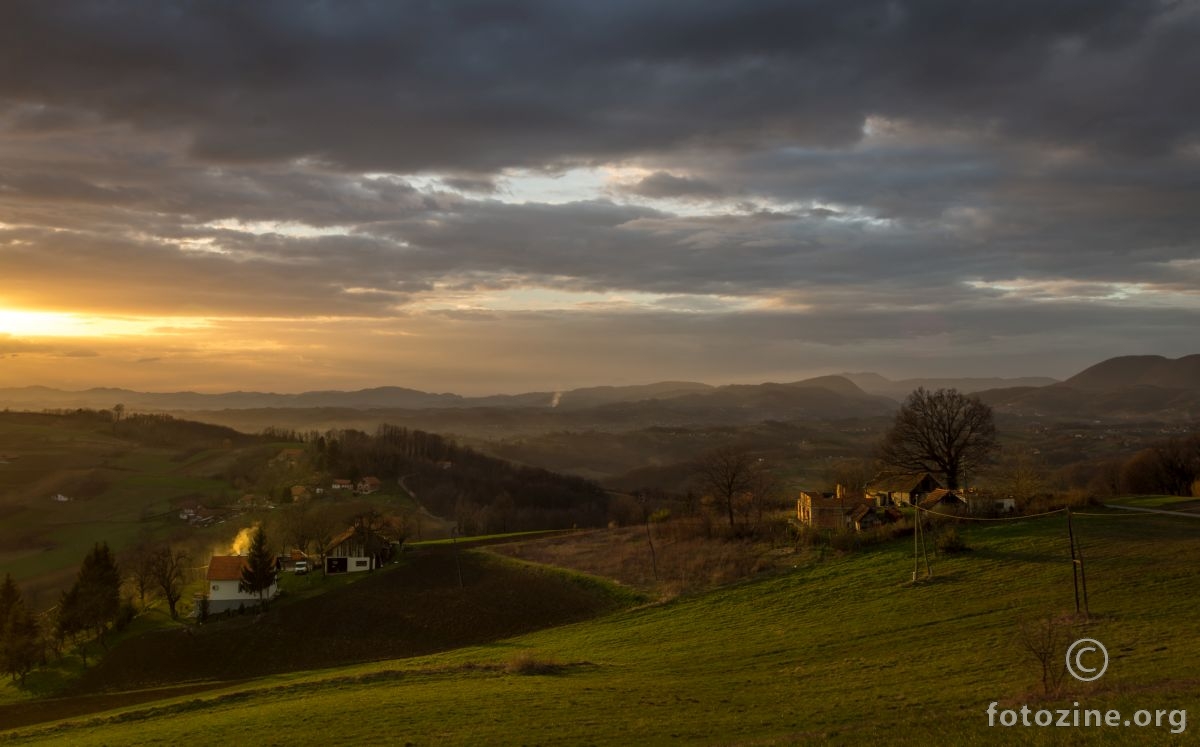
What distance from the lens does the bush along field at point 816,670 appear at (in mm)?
21891

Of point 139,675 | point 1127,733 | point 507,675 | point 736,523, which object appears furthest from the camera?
point 736,523

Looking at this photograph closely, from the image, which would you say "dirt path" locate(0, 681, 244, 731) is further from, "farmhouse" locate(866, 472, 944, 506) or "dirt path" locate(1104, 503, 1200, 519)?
"dirt path" locate(1104, 503, 1200, 519)

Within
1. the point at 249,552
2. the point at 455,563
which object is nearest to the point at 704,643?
the point at 455,563

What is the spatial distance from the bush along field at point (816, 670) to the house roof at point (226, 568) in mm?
24757

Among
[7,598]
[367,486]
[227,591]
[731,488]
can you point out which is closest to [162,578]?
[227,591]

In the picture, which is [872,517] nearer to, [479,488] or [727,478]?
[727,478]

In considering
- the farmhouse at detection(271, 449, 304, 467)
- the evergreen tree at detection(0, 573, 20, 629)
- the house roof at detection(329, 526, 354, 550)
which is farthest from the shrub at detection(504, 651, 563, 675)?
the farmhouse at detection(271, 449, 304, 467)

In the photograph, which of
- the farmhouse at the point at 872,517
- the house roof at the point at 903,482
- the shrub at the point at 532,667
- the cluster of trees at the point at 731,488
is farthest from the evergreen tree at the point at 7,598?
the house roof at the point at 903,482

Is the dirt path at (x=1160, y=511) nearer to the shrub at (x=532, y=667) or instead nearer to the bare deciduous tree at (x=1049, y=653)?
the bare deciduous tree at (x=1049, y=653)

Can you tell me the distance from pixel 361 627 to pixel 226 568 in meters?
19.5

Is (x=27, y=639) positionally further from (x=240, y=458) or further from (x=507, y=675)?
(x=240, y=458)

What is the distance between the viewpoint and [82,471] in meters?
163

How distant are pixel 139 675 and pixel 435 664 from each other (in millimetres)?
29902

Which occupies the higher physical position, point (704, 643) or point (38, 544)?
point (704, 643)
